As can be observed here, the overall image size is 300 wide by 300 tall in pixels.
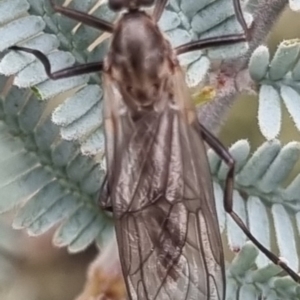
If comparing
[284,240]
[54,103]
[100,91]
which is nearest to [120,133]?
[100,91]

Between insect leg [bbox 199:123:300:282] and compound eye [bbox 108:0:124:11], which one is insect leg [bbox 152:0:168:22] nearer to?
compound eye [bbox 108:0:124:11]

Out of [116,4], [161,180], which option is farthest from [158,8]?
[161,180]

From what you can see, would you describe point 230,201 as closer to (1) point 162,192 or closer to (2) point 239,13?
(1) point 162,192

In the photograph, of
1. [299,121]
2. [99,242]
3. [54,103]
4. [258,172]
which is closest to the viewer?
[299,121]

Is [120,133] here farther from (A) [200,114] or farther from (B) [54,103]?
(B) [54,103]

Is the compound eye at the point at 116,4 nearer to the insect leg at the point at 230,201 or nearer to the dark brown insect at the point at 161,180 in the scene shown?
the dark brown insect at the point at 161,180

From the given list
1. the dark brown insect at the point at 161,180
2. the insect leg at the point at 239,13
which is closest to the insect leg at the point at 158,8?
the dark brown insect at the point at 161,180

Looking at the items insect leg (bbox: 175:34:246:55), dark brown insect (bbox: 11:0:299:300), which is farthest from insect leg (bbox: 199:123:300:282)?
insect leg (bbox: 175:34:246:55)
